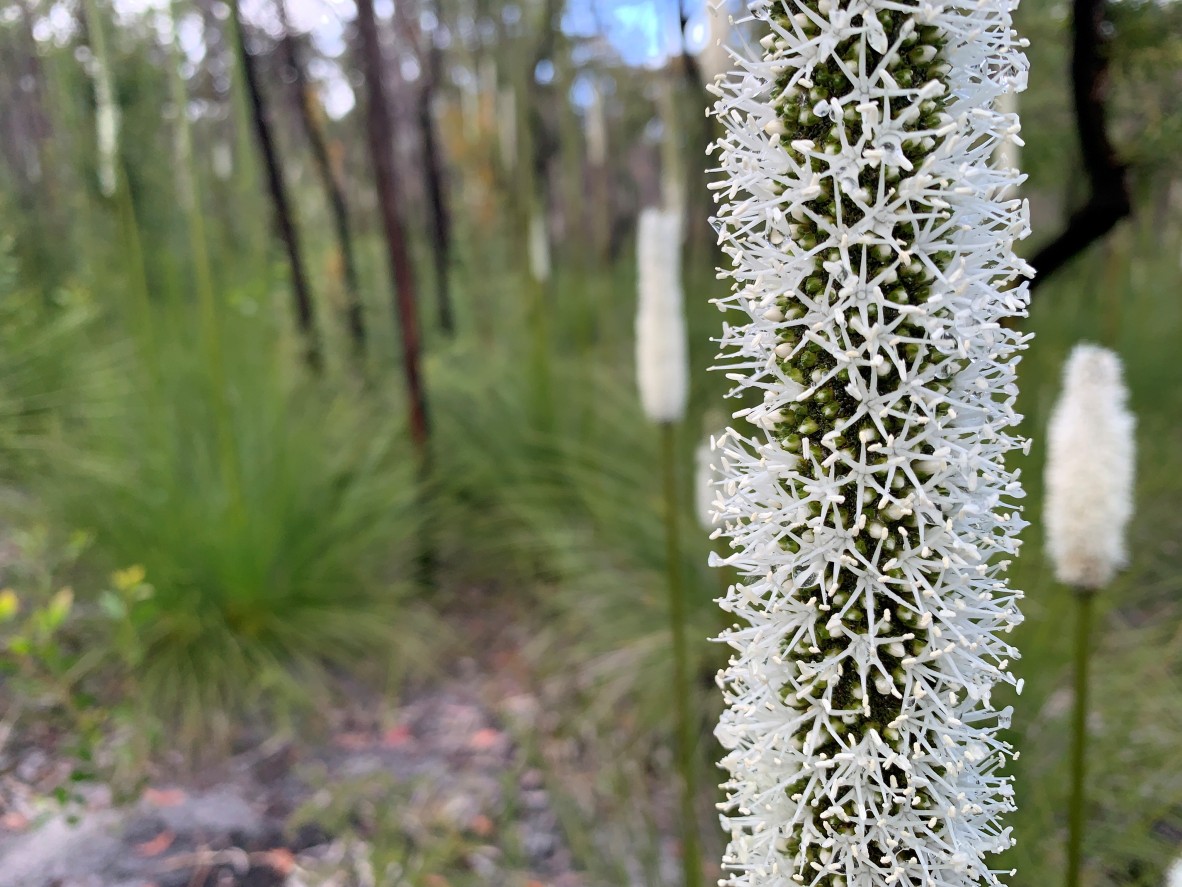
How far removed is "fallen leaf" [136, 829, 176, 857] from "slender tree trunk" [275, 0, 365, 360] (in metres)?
3.17

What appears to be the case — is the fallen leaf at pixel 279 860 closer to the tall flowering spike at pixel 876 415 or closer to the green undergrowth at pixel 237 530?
the green undergrowth at pixel 237 530

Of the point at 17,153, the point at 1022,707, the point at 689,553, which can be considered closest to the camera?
the point at 1022,707

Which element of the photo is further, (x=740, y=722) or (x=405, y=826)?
(x=405, y=826)

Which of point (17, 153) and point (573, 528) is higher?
point (17, 153)

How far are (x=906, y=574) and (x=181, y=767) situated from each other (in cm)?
287

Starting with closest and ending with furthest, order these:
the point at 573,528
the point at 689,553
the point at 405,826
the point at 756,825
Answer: the point at 756,825, the point at 405,826, the point at 689,553, the point at 573,528

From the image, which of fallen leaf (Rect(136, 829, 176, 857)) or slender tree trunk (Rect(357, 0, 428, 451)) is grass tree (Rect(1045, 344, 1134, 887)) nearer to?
fallen leaf (Rect(136, 829, 176, 857))

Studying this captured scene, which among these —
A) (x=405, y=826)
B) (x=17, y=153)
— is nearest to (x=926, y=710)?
(x=405, y=826)

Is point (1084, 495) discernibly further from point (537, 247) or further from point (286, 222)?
point (286, 222)

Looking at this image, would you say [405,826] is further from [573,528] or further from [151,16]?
[151,16]

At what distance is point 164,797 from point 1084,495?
2767 mm

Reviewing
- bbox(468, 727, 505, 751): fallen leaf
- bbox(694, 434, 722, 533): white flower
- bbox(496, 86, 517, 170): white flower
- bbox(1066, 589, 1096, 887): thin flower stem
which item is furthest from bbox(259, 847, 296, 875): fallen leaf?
bbox(496, 86, 517, 170): white flower

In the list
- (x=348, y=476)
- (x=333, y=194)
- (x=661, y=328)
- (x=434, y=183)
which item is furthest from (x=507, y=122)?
(x=661, y=328)

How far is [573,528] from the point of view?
4281 mm
